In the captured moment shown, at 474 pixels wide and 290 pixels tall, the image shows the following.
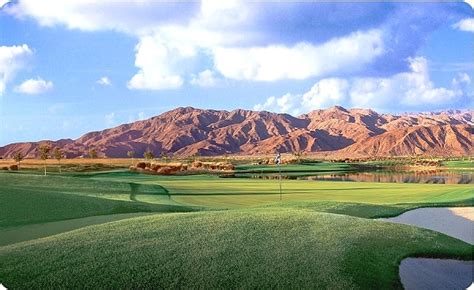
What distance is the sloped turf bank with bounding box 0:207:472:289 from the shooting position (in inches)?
400

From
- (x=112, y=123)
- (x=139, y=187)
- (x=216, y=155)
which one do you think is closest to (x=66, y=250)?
(x=112, y=123)

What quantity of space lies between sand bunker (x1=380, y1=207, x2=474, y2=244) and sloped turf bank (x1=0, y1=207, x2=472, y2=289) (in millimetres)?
2872

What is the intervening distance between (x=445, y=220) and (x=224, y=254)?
520 inches

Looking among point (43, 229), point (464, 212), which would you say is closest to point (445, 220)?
point (464, 212)

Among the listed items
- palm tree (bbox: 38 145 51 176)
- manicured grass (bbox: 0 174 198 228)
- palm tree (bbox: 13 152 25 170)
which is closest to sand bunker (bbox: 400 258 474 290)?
manicured grass (bbox: 0 174 198 228)

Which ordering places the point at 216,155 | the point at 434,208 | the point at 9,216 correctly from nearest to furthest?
the point at 9,216, the point at 434,208, the point at 216,155

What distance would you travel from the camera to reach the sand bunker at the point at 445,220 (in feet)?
57.6

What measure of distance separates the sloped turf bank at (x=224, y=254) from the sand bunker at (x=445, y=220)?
2.87 m

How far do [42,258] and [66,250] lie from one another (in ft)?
2.16

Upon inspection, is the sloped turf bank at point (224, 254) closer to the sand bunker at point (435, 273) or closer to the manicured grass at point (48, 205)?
the sand bunker at point (435, 273)

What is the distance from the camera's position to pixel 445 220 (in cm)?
2038

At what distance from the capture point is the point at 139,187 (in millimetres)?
30203

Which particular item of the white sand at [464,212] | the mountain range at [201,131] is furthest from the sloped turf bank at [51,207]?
the white sand at [464,212]

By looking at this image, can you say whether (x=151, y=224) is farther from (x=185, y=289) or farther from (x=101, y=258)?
(x=185, y=289)
